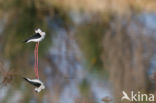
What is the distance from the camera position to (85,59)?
5.89 feet

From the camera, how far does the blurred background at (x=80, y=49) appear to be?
1689 mm

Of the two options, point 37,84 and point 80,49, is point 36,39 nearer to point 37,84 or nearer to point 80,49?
point 37,84

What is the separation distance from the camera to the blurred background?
1689 mm

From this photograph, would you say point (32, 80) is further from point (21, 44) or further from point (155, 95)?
point (155, 95)

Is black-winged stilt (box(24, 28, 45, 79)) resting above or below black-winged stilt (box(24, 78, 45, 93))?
above

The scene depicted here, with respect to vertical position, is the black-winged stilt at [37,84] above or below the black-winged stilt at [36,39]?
below

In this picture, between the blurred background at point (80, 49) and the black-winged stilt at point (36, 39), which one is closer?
the black-winged stilt at point (36, 39)

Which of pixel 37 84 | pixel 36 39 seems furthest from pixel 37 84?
pixel 36 39

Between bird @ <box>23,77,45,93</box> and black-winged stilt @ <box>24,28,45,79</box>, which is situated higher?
black-winged stilt @ <box>24,28,45,79</box>

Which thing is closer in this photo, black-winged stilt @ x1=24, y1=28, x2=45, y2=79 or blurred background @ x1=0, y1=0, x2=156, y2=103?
black-winged stilt @ x1=24, y1=28, x2=45, y2=79

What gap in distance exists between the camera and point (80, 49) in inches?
71.9

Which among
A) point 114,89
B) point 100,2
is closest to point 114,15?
point 100,2

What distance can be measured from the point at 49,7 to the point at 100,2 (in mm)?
226

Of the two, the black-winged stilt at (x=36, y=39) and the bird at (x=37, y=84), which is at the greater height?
the black-winged stilt at (x=36, y=39)
